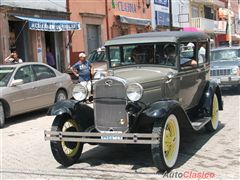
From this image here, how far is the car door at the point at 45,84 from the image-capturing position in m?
12.2

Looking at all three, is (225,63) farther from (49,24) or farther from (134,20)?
(134,20)

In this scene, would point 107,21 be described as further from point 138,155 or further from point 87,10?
point 138,155

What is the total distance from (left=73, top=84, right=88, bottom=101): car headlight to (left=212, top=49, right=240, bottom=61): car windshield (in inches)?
401

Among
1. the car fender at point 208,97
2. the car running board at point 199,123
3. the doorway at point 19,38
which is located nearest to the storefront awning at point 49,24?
the doorway at point 19,38

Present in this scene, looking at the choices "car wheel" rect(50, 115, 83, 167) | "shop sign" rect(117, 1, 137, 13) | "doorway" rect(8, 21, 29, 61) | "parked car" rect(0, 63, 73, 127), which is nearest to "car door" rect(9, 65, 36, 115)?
"parked car" rect(0, 63, 73, 127)

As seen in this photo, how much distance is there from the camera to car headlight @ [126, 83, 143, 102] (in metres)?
6.20

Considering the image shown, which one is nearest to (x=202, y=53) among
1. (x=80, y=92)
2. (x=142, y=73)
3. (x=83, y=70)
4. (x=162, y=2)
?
(x=142, y=73)

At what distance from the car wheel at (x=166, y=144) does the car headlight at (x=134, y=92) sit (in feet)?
1.41

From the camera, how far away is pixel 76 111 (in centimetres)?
688

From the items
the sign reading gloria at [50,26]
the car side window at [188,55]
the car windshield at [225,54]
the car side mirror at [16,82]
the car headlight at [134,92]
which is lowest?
the car side mirror at [16,82]

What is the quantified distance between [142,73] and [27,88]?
539 centimetres

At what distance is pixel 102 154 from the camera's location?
7.41 metres

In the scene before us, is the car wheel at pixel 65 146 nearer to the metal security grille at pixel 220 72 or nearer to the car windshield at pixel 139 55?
the car windshield at pixel 139 55

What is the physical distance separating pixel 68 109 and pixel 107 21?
746 inches
